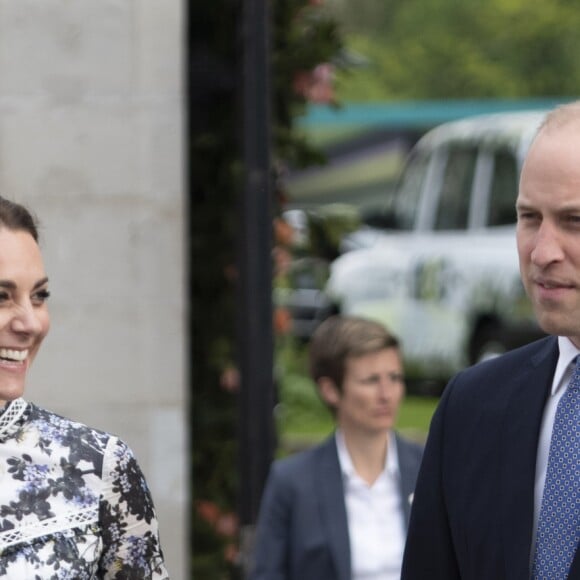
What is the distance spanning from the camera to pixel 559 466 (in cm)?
281

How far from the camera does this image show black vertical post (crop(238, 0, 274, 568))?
5375 millimetres

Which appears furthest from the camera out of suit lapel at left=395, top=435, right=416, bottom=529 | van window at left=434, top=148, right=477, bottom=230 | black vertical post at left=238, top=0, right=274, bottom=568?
van window at left=434, top=148, right=477, bottom=230

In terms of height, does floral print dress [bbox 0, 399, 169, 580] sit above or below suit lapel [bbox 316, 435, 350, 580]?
above

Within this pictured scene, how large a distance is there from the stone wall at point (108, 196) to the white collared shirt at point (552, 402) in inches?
131

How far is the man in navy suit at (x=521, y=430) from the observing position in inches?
109

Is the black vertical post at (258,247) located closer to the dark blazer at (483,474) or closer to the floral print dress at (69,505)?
the floral print dress at (69,505)

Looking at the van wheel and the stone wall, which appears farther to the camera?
the van wheel

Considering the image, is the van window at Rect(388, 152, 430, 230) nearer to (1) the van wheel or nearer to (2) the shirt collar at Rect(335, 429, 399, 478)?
(1) the van wheel

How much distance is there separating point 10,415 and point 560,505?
1.06 m

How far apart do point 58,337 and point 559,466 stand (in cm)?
351

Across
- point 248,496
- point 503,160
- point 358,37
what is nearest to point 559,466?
point 248,496

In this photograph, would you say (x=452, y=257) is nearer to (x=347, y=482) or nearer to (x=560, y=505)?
(x=347, y=482)

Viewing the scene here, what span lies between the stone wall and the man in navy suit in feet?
10.3

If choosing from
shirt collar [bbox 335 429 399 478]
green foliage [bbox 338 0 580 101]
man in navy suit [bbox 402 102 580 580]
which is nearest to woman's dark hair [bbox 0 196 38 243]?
man in navy suit [bbox 402 102 580 580]
